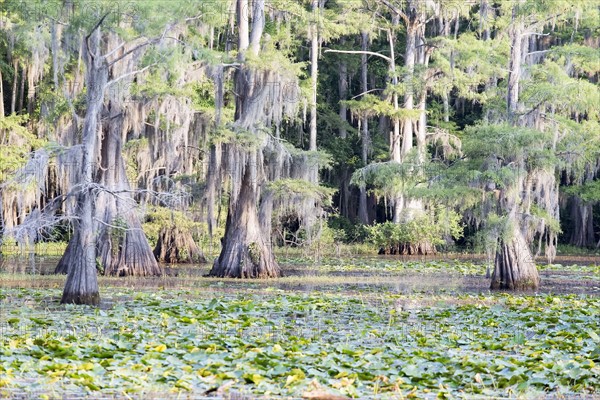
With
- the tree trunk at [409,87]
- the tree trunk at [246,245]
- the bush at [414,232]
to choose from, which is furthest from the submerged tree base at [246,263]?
the tree trunk at [409,87]

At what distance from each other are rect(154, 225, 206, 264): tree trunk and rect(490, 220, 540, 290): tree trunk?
10.4 metres

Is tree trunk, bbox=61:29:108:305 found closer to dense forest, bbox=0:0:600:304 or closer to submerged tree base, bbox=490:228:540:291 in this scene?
dense forest, bbox=0:0:600:304

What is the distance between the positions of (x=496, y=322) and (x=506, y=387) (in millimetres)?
4592

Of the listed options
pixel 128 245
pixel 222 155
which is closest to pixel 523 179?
pixel 222 155

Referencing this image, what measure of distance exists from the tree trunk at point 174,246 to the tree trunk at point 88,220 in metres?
12.4

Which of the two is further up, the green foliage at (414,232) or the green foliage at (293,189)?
the green foliage at (293,189)

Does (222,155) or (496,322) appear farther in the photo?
(222,155)

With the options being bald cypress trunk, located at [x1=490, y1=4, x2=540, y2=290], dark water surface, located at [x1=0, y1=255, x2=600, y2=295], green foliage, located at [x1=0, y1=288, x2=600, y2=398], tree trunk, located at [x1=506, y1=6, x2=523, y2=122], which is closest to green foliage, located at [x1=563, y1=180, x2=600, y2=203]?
dark water surface, located at [x1=0, y1=255, x2=600, y2=295]

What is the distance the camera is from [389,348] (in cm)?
1070

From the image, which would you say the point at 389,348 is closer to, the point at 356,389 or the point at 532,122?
the point at 356,389

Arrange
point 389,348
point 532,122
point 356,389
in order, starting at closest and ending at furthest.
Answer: point 356,389 < point 389,348 < point 532,122

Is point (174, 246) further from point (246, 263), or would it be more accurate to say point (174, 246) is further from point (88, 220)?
point (88, 220)

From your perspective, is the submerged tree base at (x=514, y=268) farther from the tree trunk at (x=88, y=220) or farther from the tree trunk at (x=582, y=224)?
the tree trunk at (x=582, y=224)

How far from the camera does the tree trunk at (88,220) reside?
15047 millimetres
